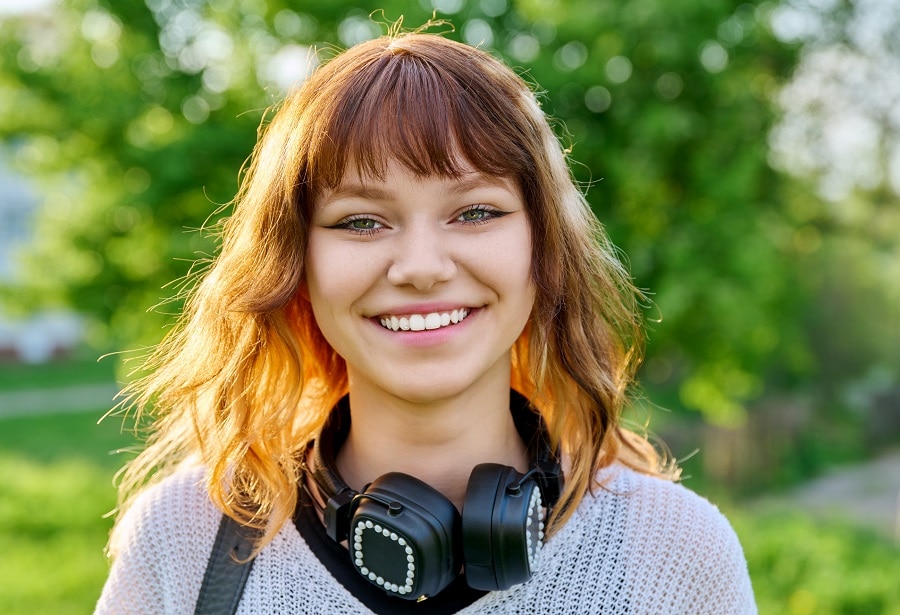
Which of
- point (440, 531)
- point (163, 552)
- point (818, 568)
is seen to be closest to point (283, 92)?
point (818, 568)

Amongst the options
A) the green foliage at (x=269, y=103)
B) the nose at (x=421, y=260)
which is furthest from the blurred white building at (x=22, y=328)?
the nose at (x=421, y=260)

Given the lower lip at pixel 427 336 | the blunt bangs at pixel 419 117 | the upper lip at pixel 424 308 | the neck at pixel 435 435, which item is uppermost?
→ the blunt bangs at pixel 419 117

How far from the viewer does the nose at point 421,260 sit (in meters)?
1.62

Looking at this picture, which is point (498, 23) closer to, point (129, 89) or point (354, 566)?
point (129, 89)

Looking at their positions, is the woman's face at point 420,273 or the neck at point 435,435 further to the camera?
the neck at point 435,435

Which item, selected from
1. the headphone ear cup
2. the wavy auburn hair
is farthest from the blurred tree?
the headphone ear cup

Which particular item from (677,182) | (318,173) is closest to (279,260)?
(318,173)

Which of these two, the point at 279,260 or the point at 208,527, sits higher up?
the point at 279,260

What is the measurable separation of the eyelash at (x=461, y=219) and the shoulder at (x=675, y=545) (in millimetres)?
639

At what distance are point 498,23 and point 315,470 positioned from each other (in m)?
7.27

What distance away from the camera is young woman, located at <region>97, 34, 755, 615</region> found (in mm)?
1660

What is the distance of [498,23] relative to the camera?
8484 millimetres

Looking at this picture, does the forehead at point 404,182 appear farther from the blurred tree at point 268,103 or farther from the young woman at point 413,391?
the blurred tree at point 268,103

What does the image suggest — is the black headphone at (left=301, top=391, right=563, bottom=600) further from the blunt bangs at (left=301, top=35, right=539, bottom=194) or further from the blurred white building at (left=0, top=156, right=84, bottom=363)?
the blurred white building at (left=0, top=156, right=84, bottom=363)
